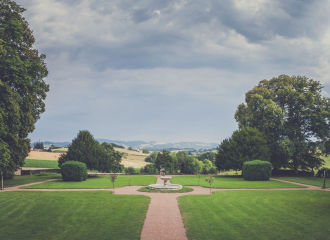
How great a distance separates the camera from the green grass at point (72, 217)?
34.3 ft

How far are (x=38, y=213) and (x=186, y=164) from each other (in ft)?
133

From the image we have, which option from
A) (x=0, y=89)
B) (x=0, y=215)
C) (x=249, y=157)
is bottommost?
(x=0, y=215)

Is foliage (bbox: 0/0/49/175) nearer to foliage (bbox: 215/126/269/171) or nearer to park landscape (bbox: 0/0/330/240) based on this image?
park landscape (bbox: 0/0/330/240)

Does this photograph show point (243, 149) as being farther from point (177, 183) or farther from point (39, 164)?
point (39, 164)

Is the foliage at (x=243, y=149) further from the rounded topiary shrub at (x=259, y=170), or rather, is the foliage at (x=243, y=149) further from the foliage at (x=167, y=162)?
the foliage at (x=167, y=162)

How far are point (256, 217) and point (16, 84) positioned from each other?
968 inches

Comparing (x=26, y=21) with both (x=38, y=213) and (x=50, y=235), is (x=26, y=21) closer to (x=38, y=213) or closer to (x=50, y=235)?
(x=38, y=213)

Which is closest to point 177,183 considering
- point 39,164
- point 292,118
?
point 292,118

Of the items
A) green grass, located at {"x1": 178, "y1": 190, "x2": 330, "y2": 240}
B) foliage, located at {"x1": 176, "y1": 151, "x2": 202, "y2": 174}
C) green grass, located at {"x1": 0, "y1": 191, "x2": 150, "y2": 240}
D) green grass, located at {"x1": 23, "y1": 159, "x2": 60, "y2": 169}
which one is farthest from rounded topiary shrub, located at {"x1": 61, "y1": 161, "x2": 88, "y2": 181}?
green grass, located at {"x1": 23, "y1": 159, "x2": 60, "y2": 169}

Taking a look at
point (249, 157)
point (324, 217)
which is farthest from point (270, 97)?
point (324, 217)

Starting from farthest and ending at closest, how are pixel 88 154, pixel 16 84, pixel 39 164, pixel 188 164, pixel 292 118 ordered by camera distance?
1. pixel 39 164
2. pixel 188 164
3. pixel 292 118
4. pixel 88 154
5. pixel 16 84

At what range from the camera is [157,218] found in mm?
12836

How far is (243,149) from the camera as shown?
3728 cm

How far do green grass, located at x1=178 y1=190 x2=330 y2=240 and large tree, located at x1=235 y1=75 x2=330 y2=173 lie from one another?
812 inches
